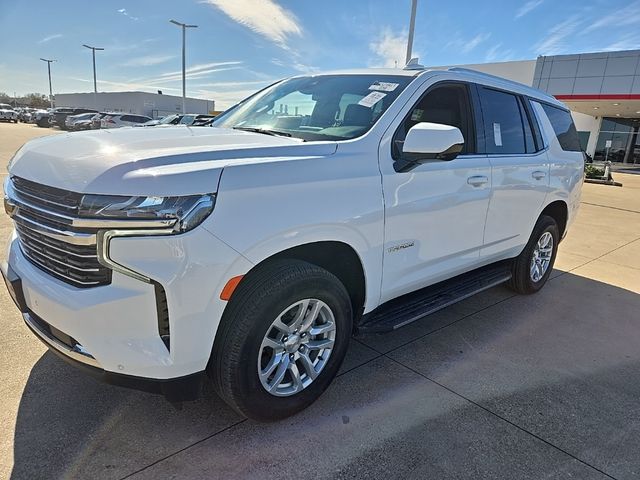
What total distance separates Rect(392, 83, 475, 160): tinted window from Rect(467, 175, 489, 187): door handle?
20cm

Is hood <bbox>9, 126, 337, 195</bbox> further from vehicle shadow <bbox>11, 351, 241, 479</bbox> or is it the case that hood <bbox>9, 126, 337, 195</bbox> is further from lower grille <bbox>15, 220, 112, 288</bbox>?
vehicle shadow <bbox>11, 351, 241, 479</bbox>

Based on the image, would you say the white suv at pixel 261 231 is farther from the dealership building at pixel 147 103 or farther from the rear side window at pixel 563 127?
the dealership building at pixel 147 103

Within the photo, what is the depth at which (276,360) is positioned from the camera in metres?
2.46

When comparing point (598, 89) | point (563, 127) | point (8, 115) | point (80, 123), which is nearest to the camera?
point (563, 127)

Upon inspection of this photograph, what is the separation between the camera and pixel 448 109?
3457 mm

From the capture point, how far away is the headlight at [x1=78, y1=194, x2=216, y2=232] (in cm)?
186

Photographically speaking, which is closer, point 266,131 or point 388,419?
point 388,419

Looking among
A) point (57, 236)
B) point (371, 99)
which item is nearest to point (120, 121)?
point (371, 99)

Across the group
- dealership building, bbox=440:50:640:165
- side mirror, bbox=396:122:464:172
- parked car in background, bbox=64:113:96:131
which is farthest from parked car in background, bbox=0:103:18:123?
side mirror, bbox=396:122:464:172

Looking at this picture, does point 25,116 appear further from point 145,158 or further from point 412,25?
point 145,158

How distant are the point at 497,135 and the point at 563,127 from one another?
66.5 inches

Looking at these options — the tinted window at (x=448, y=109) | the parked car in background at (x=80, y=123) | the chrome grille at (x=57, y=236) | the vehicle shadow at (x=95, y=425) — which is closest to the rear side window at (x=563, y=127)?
the tinted window at (x=448, y=109)

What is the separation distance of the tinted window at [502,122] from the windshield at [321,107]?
994mm

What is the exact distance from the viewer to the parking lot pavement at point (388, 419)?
224cm
